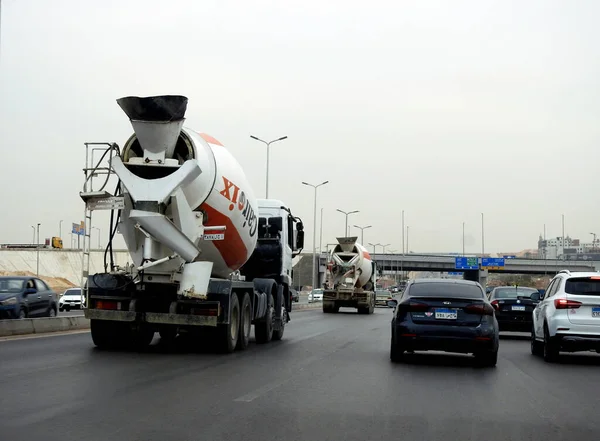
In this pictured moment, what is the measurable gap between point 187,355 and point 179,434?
8.51 m

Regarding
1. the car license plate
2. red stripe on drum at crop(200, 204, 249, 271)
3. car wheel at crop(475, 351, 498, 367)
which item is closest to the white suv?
car wheel at crop(475, 351, 498, 367)

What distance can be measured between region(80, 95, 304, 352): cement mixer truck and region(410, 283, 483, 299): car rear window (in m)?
3.50

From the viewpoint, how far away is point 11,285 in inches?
985

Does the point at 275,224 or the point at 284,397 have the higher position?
the point at 275,224

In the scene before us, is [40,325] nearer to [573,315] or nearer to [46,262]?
[573,315]

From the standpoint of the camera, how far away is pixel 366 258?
49.4 m

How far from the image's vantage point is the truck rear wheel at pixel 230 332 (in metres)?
16.7

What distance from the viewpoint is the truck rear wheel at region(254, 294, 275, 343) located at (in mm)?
20469

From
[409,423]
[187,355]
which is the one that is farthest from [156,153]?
[409,423]

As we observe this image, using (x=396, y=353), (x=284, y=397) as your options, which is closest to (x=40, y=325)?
(x=396, y=353)

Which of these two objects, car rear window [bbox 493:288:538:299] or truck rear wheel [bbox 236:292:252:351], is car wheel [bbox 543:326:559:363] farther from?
car rear window [bbox 493:288:538:299]

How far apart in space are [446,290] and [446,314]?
0.66 meters

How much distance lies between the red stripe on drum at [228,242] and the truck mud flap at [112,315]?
1987mm

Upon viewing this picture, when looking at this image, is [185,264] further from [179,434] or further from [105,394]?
[179,434]
